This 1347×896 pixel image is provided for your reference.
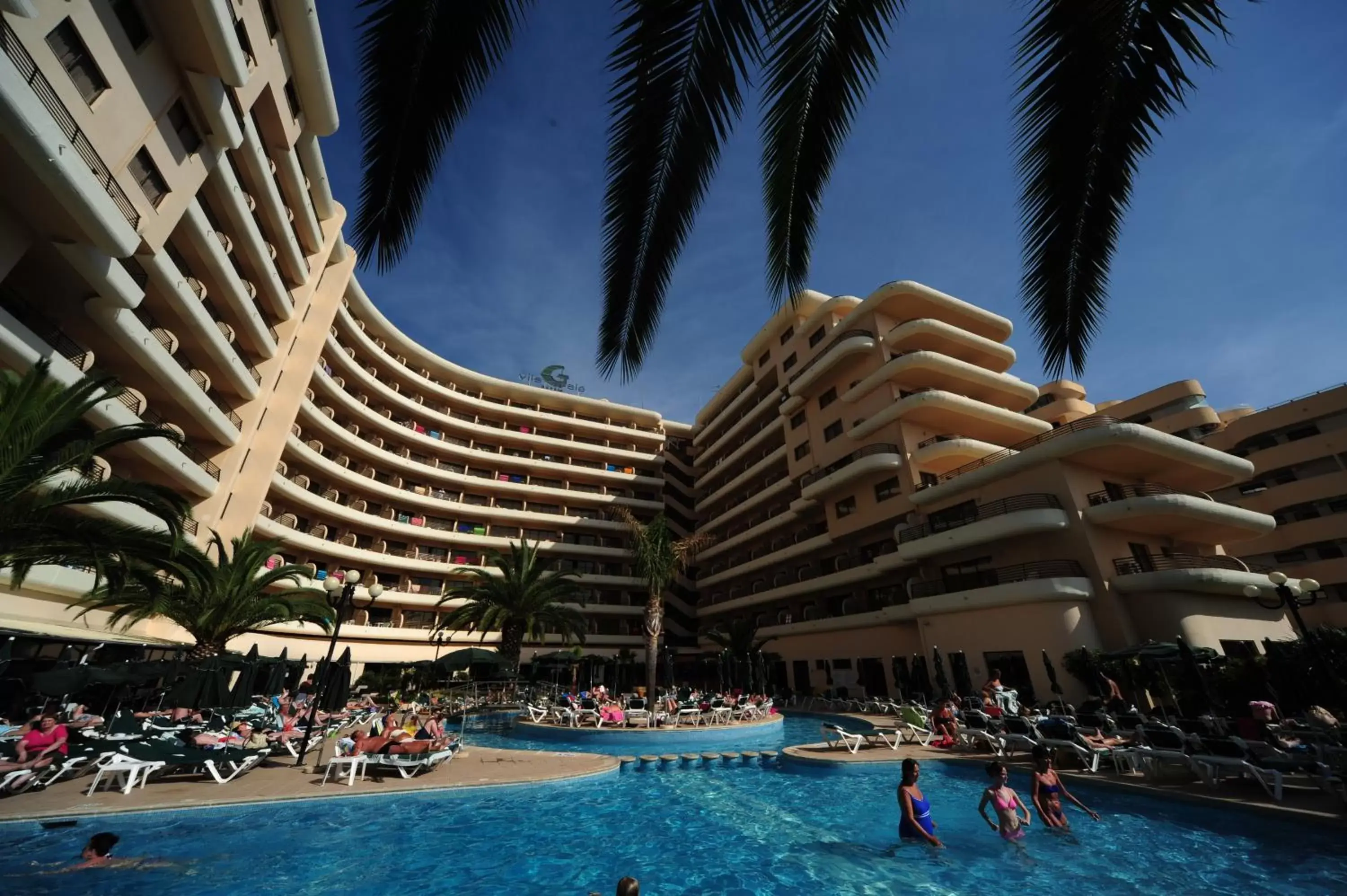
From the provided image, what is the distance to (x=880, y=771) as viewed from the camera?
12070 millimetres

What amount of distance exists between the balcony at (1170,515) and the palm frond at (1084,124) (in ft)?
66.2

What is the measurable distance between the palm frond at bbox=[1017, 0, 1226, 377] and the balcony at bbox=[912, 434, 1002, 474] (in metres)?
23.7

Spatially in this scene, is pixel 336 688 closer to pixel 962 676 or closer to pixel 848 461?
pixel 962 676

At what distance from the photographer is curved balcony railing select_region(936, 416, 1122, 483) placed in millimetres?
19906

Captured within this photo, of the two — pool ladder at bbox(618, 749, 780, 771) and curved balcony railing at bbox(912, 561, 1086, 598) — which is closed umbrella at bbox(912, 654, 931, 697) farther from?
pool ladder at bbox(618, 749, 780, 771)

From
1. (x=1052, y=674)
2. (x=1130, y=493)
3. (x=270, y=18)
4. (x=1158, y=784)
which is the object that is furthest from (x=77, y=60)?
(x=1130, y=493)

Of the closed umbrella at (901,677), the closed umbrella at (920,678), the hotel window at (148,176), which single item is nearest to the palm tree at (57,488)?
the hotel window at (148,176)

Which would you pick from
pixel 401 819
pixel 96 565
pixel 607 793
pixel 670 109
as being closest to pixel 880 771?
pixel 607 793

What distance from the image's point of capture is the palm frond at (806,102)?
9.21ft

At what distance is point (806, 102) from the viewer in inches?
121

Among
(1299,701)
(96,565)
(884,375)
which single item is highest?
(884,375)

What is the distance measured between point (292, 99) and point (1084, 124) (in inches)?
1134

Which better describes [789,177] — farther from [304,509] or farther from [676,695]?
[304,509]

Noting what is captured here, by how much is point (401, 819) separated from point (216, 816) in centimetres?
273
